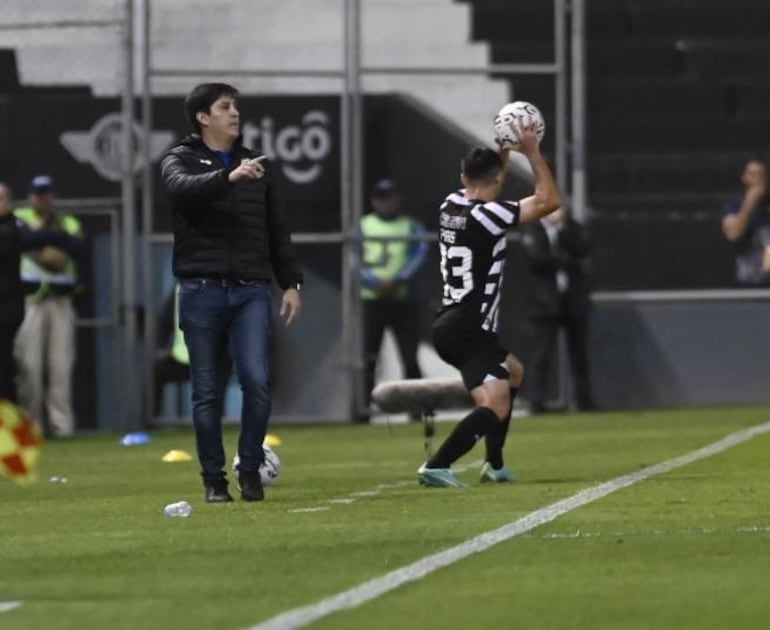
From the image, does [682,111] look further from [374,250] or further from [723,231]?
[374,250]

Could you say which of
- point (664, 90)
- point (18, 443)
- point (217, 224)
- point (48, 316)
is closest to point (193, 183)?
point (217, 224)

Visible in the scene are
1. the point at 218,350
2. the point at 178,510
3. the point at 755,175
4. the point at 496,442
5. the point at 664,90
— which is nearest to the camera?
the point at 178,510

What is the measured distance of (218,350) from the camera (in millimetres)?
12695

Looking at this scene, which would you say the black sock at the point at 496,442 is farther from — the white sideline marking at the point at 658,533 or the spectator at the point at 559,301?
the spectator at the point at 559,301

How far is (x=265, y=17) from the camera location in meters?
23.5

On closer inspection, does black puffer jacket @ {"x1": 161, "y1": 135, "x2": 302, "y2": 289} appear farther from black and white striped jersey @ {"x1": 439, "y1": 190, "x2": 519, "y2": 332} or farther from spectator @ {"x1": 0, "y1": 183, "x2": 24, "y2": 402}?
spectator @ {"x1": 0, "y1": 183, "x2": 24, "y2": 402}

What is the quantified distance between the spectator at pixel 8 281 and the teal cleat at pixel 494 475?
674cm

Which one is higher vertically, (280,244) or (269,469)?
(280,244)

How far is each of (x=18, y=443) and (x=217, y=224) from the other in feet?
10.2

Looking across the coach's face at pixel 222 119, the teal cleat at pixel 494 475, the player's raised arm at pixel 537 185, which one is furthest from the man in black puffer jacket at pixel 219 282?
the teal cleat at pixel 494 475

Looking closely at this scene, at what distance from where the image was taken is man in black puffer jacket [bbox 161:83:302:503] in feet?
41.2

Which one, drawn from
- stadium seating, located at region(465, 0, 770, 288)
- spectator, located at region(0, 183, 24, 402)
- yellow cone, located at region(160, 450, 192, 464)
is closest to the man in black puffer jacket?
yellow cone, located at region(160, 450, 192, 464)

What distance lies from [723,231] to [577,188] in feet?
4.65

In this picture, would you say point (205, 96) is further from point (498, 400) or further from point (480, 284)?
point (498, 400)
